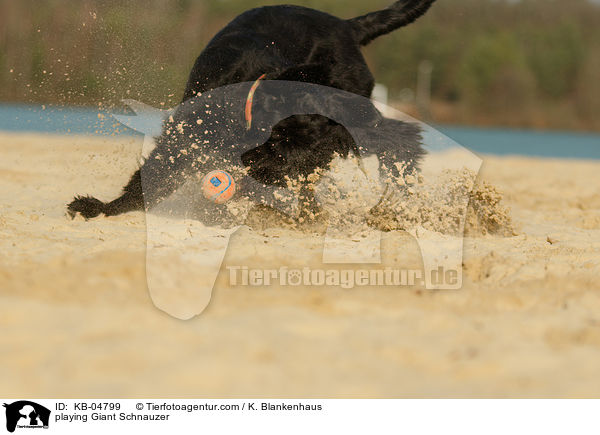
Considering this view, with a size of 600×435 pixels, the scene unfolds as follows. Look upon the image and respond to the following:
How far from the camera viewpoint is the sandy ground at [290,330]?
150 cm

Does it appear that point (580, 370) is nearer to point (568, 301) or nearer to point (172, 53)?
point (568, 301)

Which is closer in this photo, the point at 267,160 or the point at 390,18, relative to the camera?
the point at 267,160

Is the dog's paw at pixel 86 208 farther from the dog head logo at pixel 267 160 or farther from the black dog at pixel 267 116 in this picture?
the dog head logo at pixel 267 160

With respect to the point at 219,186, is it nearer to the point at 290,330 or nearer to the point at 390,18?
the point at 290,330

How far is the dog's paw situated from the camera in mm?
3373

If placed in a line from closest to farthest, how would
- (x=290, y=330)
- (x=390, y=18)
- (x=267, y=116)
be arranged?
(x=290, y=330)
(x=267, y=116)
(x=390, y=18)

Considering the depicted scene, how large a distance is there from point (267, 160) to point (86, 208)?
1.10 meters

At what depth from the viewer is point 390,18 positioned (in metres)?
3.93

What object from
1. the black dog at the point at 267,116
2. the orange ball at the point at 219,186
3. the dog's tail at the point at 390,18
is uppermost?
the dog's tail at the point at 390,18
